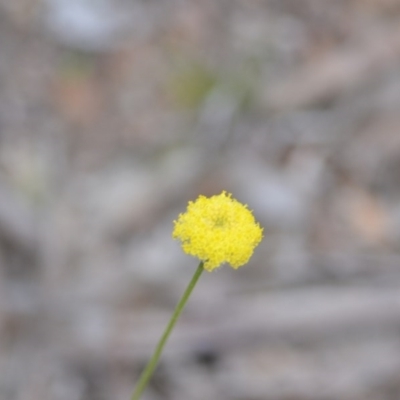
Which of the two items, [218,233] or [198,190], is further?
[198,190]

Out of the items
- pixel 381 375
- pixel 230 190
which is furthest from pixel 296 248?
pixel 381 375

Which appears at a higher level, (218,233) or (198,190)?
(198,190)

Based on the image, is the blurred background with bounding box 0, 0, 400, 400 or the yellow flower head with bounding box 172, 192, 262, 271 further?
the blurred background with bounding box 0, 0, 400, 400

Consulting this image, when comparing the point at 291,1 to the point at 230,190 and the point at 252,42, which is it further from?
the point at 230,190

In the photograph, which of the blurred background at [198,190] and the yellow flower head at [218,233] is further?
the blurred background at [198,190]

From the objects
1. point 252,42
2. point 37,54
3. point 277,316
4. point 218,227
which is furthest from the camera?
point 252,42
